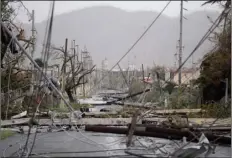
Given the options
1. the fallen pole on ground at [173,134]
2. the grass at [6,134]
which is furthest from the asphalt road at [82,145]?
the grass at [6,134]

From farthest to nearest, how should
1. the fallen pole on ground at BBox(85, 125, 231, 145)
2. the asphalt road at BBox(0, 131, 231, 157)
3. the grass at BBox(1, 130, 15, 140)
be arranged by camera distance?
the grass at BBox(1, 130, 15, 140)
the fallen pole on ground at BBox(85, 125, 231, 145)
the asphalt road at BBox(0, 131, 231, 157)

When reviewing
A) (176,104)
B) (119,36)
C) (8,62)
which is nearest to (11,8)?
(8,62)

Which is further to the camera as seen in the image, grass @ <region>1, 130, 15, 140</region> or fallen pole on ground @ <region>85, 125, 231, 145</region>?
grass @ <region>1, 130, 15, 140</region>

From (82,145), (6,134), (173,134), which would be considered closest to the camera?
(82,145)

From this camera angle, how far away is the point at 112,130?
4477 mm

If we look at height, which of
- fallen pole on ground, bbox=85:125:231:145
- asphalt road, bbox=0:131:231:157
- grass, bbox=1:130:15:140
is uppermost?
fallen pole on ground, bbox=85:125:231:145

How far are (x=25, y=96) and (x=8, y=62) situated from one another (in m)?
1.49

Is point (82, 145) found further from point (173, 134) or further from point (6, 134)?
point (6, 134)

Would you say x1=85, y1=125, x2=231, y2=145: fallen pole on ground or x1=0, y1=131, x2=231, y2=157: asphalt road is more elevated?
x1=85, y1=125, x2=231, y2=145: fallen pole on ground

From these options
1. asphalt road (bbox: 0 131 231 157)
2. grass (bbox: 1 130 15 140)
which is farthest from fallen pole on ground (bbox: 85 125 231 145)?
grass (bbox: 1 130 15 140)

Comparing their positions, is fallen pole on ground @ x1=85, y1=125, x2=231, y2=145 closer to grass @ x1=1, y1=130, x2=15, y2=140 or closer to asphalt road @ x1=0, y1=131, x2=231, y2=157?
asphalt road @ x1=0, y1=131, x2=231, y2=157

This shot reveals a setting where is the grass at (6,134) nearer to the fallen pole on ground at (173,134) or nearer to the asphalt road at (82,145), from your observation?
the asphalt road at (82,145)

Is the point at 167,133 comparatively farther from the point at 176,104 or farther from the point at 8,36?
the point at 176,104

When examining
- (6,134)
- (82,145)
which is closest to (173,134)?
(82,145)
